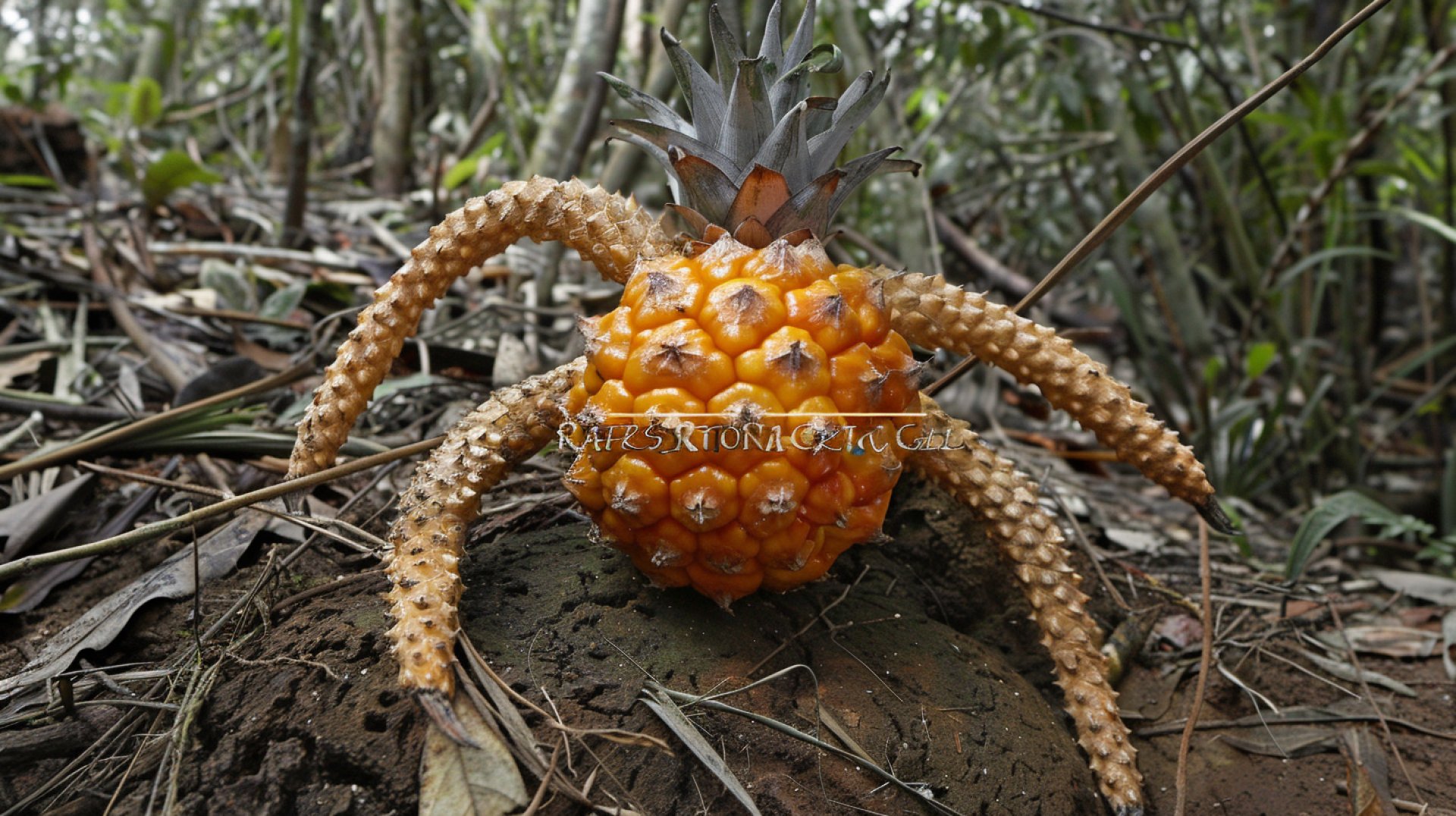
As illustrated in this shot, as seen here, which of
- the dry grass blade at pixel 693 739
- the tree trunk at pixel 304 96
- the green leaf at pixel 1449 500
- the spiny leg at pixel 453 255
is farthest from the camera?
the green leaf at pixel 1449 500

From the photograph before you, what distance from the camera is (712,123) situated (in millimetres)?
1472

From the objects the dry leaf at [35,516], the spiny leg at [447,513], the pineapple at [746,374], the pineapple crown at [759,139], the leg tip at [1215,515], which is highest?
the pineapple crown at [759,139]

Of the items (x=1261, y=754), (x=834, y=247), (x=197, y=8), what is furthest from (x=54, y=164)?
(x=1261, y=754)

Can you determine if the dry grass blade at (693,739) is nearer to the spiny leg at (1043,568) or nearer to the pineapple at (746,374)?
the pineapple at (746,374)

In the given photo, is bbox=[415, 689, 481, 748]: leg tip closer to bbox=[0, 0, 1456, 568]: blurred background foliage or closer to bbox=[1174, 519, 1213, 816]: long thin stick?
bbox=[1174, 519, 1213, 816]: long thin stick

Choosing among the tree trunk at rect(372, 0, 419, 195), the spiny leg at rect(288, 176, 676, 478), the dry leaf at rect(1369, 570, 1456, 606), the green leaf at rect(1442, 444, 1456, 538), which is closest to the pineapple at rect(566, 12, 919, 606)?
the spiny leg at rect(288, 176, 676, 478)

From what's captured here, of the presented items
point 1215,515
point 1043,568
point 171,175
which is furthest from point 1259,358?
point 171,175

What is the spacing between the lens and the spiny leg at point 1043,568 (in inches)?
56.6

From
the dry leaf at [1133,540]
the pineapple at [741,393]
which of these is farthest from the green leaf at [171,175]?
the dry leaf at [1133,540]

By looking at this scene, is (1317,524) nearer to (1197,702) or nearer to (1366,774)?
(1366,774)

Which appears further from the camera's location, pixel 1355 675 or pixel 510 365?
pixel 510 365

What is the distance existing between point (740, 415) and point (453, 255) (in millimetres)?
580

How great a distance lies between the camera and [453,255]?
1431 millimetres

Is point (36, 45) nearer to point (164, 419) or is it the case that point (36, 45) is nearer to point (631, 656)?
point (164, 419)
